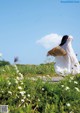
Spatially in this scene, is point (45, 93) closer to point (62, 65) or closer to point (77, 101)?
point (77, 101)

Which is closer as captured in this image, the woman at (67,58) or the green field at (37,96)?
the green field at (37,96)

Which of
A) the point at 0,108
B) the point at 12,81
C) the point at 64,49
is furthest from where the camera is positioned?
the point at 64,49

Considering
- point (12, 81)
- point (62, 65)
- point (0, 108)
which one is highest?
point (62, 65)

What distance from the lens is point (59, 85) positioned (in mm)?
9539

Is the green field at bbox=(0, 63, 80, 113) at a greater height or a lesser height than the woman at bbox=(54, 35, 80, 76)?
lesser

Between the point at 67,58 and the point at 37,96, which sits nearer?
the point at 37,96

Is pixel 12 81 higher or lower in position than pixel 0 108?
higher

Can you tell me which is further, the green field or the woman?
the woman

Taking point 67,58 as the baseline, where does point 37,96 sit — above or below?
below

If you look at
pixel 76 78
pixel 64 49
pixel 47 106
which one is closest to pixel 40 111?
pixel 47 106

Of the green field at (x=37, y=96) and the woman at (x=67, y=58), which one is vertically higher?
the woman at (x=67, y=58)

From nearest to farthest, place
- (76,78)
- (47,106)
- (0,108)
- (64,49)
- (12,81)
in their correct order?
(0,108), (47,106), (12,81), (76,78), (64,49)

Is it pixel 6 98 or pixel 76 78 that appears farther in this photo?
pixel 76 78

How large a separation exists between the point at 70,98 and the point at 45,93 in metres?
0.45
